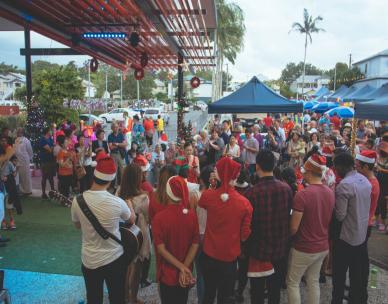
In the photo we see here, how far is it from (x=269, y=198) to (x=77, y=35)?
828 cm

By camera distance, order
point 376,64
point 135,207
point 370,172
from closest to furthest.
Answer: point 135,207
point 370,172
point 376,64

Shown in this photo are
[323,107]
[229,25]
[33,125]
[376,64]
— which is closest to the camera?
[33,125]

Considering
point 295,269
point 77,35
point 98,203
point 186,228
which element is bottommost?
point 295,269

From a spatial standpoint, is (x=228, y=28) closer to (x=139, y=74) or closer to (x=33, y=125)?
(x=139, y=74)

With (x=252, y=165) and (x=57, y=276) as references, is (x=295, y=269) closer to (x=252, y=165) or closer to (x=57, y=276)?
(x=57, y=276)

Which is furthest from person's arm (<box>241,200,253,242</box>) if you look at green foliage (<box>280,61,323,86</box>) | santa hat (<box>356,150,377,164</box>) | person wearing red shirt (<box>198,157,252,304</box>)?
green foliage (<box>280,61,323,86</box>)

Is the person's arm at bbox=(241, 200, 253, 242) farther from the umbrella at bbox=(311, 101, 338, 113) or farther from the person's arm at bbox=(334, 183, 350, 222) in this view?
the umbrella at bbox=(311, 101, 338, 113)

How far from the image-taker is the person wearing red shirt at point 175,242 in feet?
8.73

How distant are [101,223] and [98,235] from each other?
0.13 meters

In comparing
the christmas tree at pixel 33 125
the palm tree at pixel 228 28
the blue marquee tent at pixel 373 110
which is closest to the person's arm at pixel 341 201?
the blue marquee tent at pixel 373 110

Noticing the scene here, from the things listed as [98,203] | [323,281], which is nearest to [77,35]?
[98,203]

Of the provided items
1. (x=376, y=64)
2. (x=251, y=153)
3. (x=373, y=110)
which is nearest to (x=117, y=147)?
(x=251, y=153)

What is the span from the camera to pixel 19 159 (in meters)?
7.85

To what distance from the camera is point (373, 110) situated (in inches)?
254
